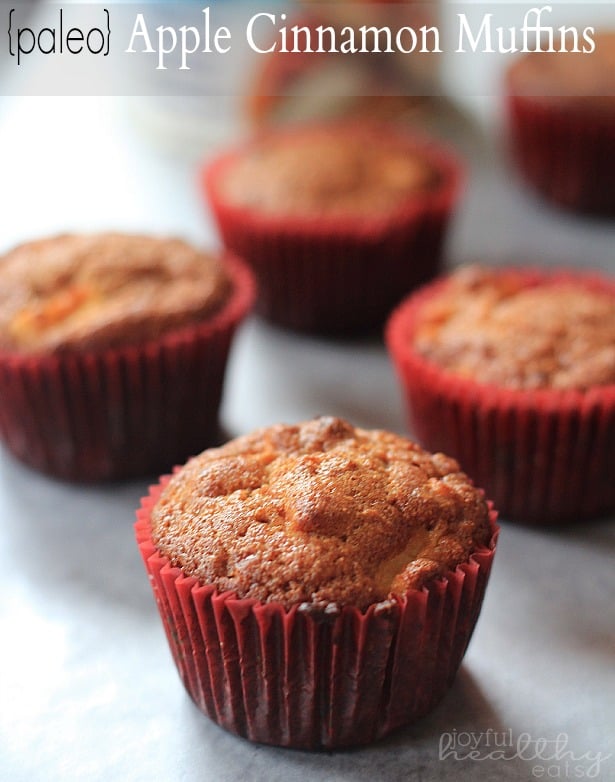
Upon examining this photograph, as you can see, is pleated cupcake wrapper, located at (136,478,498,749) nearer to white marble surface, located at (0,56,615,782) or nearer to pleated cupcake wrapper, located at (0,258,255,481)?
white marble surface, located at (0,56,615,782)

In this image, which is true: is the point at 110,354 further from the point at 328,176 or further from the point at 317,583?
the point at 328,176

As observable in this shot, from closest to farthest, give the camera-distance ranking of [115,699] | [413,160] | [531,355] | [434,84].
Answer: [115,699]
[531,355]
[413,160]
[434,84]

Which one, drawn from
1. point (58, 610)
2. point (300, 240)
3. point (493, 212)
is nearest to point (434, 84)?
point (493, 212)

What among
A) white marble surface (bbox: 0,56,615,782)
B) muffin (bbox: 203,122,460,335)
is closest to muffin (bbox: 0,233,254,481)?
white marble surface (bbox: 0,56,615,782)

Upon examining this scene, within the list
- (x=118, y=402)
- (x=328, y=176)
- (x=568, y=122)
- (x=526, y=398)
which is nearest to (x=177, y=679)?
(x=118, y=402)

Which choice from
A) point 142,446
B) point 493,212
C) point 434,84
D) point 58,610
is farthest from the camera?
point 434,84

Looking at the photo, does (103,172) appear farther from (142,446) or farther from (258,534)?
Answer: (258,534)

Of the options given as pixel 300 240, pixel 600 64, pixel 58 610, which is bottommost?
pixel 58 610
